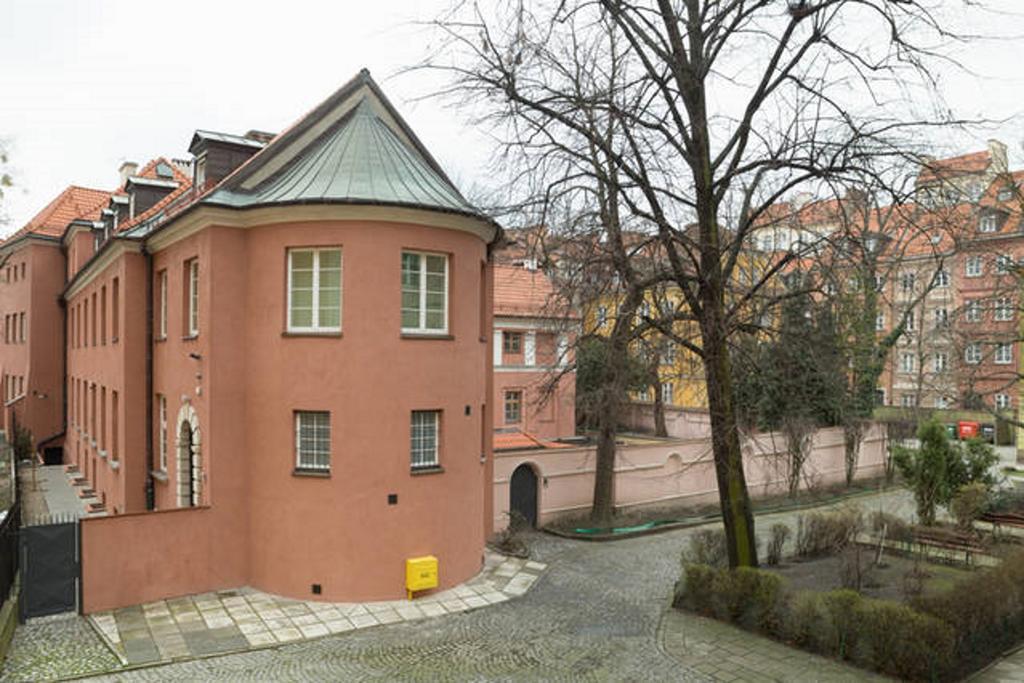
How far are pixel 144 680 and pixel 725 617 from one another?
8.82 m

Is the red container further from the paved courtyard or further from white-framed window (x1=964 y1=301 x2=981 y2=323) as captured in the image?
the paved courtyard

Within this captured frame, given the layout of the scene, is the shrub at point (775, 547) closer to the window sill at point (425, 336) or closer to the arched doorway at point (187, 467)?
the window sill at point (425, 336)

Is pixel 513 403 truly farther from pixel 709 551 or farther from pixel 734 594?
pixel 734 594

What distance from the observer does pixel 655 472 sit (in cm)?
2275

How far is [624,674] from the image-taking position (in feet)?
34.8

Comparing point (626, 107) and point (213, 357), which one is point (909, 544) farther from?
point (213, 357)

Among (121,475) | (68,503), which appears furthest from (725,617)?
(68,503)

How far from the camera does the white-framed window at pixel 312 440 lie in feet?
45.0

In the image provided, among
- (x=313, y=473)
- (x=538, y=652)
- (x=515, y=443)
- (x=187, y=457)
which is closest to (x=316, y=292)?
(x=313, y=473)

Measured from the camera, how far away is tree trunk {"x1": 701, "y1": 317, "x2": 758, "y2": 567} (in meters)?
13.7

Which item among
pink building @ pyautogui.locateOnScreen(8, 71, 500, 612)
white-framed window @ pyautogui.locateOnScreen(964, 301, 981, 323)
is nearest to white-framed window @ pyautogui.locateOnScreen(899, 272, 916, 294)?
white-framed window @ pyautogui.locateOnScreen(964, 301, 981, 323)

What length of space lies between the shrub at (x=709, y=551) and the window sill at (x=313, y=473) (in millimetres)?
6774

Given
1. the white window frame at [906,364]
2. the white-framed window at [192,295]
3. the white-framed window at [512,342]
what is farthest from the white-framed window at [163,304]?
the white window frame at [906,364]

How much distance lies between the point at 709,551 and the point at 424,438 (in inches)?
229
